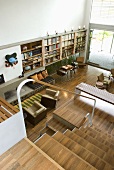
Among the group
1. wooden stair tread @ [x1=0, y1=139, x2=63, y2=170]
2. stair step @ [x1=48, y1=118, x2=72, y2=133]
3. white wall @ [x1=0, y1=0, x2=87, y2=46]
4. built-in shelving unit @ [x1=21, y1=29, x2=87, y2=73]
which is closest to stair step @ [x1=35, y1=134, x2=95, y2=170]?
wooden stair tread @ [x1=0, y1=139, x2=63, y2=170]

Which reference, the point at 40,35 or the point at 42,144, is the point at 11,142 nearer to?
the point at 42,144

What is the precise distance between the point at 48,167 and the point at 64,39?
7648mm

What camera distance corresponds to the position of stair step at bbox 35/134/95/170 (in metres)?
3.09

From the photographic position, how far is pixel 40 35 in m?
7.84

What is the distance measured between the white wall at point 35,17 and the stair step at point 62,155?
15.2ft

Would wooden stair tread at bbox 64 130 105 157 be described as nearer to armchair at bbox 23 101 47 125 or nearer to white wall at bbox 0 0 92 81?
armchair at bbox 23 101 47 125

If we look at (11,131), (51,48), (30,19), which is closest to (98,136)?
(11,131)

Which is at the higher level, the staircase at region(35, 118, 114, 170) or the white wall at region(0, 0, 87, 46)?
the white wall at region(0, 0, 87, 46)

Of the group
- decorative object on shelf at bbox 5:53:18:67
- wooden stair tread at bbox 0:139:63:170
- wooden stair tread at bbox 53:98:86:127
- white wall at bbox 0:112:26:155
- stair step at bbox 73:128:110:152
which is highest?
decorative object on shelf at bbox 5:53:18:67

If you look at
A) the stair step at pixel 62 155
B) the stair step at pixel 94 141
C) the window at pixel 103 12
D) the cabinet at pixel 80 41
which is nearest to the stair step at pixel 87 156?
the stair step at pixel 62 155

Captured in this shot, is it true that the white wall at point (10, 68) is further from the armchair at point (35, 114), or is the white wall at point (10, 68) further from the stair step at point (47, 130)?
the stair step at point (47, 130)

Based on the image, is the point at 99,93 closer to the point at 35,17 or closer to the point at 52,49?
the point at 52,49

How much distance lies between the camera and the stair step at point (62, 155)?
3.09m

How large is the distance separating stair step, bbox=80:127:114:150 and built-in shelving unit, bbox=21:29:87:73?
4281mm
